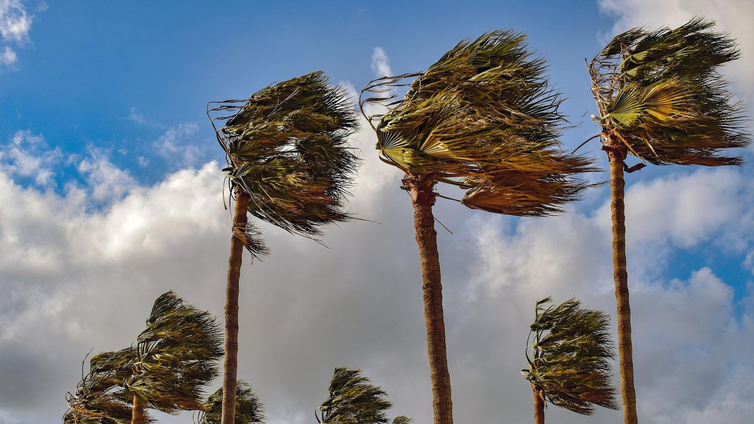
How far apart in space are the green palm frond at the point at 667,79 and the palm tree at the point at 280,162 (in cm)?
642

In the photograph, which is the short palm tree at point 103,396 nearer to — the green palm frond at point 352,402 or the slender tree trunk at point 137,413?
the slender tree trunk at point 137,413

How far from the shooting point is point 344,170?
53.8 feet

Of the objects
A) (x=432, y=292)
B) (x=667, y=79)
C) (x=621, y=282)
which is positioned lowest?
(x=432, y=292)

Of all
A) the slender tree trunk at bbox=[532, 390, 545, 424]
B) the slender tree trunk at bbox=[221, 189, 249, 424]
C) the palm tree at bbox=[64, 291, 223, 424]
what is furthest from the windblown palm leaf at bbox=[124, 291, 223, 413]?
the slender tree trunk at bbox=[532, 390, 545, 424]

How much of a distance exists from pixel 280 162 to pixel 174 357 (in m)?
6.25

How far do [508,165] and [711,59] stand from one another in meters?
9.95

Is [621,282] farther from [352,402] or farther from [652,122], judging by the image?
[352,402]

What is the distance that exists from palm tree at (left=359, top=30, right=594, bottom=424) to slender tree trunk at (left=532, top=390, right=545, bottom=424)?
7.71 m

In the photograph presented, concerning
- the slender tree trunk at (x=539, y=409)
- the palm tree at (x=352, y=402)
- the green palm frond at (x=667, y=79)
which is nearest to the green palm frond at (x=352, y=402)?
the palm tree at (x=352, y=402)

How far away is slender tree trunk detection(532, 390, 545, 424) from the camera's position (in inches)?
687

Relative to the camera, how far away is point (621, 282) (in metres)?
16.1

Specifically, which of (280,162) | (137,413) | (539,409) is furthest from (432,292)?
(137,413)

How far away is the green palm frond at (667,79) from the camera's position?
1602cm

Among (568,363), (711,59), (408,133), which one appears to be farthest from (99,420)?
(711,59)
